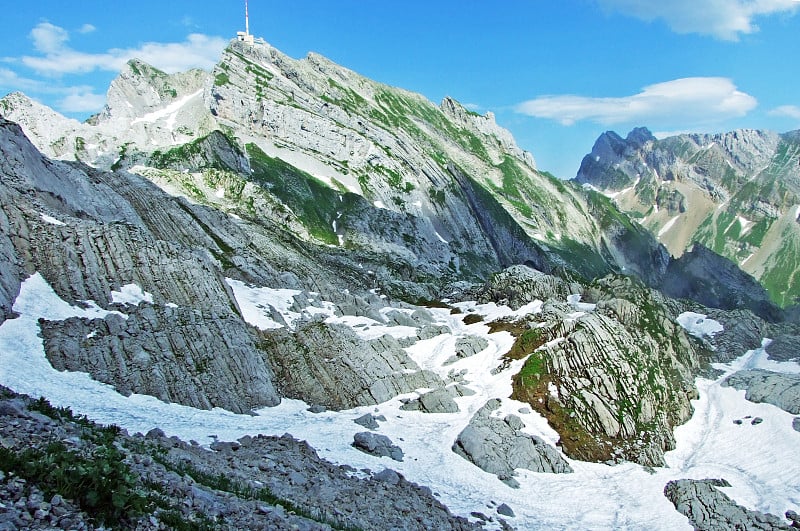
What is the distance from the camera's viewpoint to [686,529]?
30.4 m

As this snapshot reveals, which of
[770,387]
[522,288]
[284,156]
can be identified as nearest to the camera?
[770,387]

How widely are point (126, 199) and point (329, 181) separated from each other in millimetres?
102491

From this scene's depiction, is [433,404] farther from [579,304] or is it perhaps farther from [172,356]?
[579,304]

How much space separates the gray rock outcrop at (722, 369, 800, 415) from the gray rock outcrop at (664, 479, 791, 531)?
1887 cm

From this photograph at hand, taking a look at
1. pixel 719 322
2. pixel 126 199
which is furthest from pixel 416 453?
pixel 719 322

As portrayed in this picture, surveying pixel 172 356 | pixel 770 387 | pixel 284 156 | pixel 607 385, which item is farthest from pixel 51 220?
pixel 284 156

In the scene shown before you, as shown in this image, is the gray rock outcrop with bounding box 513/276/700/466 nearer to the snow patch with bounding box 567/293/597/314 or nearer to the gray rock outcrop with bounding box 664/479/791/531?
the gray rock outcrop with bounding box 664/479/791/531

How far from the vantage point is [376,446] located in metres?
32.6

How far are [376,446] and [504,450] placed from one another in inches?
387

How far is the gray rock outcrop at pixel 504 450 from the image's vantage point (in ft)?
113

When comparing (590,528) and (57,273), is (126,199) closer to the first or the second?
(57,273)

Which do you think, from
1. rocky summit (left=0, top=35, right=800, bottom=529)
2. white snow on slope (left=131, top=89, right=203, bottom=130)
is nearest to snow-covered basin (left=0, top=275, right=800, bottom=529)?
rocky summit (left=0, top=35, right=800, bottom=529)

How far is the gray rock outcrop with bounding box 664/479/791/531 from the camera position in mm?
30938

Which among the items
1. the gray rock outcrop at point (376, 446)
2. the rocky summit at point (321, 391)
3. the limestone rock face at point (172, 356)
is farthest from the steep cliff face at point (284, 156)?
the gray rock outcrop at point (376, 446)
